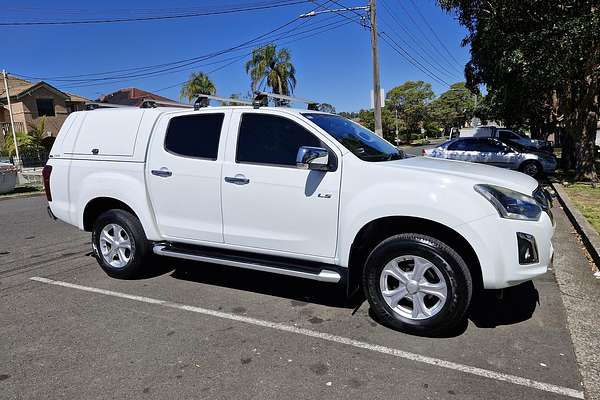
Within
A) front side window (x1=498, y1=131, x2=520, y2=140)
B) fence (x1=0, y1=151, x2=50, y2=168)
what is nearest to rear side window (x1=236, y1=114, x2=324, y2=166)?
front side window (x1=498, y1=131, x2=520, y2=140)

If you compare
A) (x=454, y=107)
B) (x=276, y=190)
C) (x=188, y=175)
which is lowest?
(x=276, y=190)

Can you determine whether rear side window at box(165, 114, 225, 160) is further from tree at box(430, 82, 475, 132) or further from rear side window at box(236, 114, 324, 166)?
tree at box(430, 82, 475, 132)

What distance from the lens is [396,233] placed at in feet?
12.9

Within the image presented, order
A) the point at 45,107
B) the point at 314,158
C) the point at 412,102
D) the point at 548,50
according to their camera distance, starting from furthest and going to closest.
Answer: the point at 412,102 < the point at 45,107 < the point at 548,50 < the point at 314,158

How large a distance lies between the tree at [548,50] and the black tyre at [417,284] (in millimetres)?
9044

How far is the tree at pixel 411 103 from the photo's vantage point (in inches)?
2404

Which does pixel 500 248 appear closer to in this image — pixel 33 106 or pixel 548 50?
pixel 548 50

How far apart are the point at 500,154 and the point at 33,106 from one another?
3765 centimetres

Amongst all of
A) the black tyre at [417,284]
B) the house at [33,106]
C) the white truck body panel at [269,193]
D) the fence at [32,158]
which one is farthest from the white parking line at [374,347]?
the house at [33,106]

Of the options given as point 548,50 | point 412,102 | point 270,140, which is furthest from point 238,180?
point 412,102

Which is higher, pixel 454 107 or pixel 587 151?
pixel 454 107

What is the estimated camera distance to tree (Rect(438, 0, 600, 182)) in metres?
10.3

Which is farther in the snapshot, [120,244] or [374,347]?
[120,244]

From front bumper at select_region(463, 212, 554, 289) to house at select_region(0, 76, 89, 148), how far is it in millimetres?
39981
